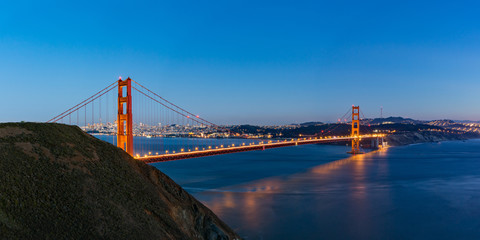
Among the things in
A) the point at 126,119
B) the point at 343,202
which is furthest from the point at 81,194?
the point at 343,202

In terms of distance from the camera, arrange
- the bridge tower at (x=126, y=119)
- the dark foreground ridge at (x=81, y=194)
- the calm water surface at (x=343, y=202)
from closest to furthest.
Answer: the dark foreground ridge at (x=81, y=194) → the calm water surface at (x=343, y=202) → the bridge tower at (x=126, y=119)

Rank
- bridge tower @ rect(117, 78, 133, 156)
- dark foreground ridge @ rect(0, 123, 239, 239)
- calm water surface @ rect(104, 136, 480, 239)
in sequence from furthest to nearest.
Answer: bridge tower @ rect(117, 78, 133, 156)
calm water surface @ rect(104, 136, 480, 239)
dark foreground ridge @ rect(0, 123, 239, 239)

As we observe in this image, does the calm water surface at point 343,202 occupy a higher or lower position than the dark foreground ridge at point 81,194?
lower

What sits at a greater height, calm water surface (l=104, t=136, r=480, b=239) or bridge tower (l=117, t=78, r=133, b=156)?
bridge tower (l=117, t=78, r=133, b=156)

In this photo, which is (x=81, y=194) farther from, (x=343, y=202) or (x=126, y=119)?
(x=343, y=202)

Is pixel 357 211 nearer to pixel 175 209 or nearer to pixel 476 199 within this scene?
pixel 476 199
